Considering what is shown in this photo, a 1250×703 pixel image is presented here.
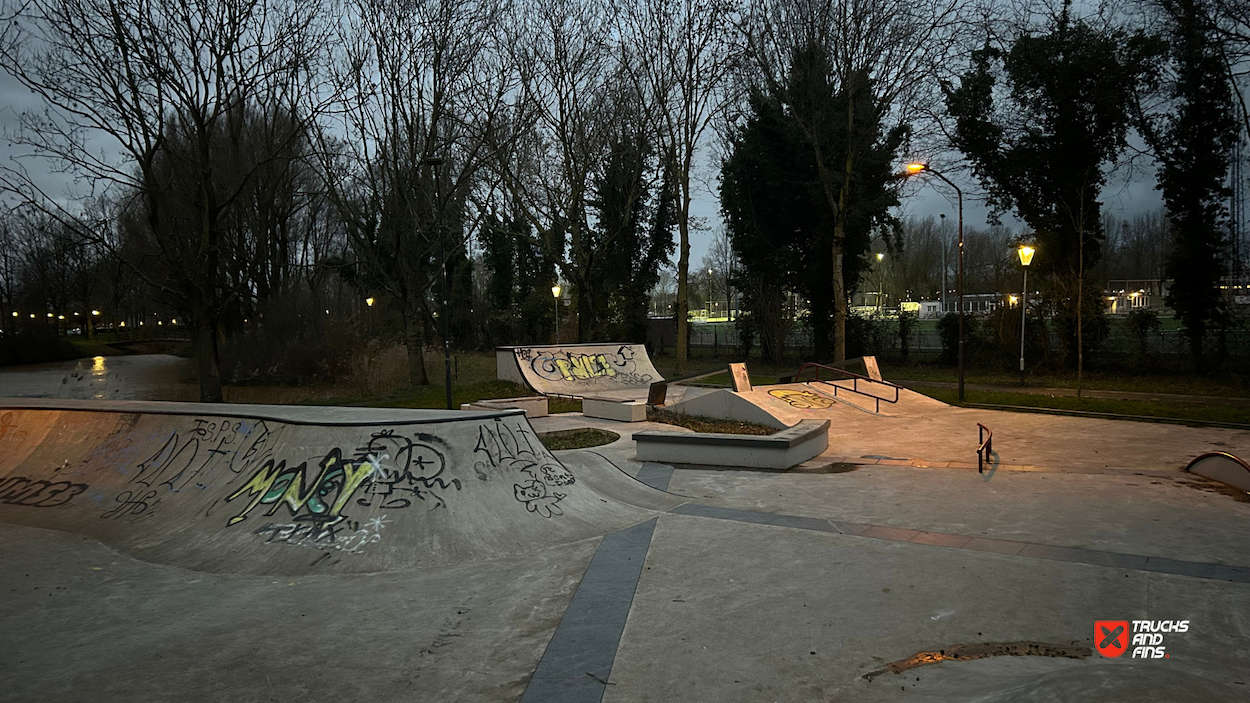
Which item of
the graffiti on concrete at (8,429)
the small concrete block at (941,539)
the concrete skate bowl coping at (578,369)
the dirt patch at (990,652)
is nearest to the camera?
the dirt patch at (990,652)

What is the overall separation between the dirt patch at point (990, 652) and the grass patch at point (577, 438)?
796 cm

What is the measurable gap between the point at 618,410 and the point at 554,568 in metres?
9.54

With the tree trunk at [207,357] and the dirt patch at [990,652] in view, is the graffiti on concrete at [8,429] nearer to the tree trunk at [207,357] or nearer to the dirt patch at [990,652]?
the tree trunk at [207,357]

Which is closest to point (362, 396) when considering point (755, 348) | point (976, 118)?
point (755, 348)

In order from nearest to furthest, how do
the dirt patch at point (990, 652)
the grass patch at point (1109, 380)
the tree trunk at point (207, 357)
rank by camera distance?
the dirt patch at point (990, 652)
the tree trunk at point (207, 357)
the grass patch at point (1109, 380)

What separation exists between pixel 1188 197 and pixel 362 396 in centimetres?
2830

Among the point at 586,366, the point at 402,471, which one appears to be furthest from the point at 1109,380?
the point at 402,471

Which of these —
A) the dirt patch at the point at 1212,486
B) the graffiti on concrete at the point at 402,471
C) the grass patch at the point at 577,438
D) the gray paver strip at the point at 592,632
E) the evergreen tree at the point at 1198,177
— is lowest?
the dirt patch at the point at 1212,486

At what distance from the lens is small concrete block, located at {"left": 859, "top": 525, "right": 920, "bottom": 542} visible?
6.67m

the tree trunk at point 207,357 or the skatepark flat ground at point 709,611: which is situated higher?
the tree trunk at point 207,357

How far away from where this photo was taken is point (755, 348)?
34562 millimetres

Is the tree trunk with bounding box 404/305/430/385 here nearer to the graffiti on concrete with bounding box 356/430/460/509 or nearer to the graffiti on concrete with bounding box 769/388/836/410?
the graffiti on concrete with bounding box 769/388/836/410

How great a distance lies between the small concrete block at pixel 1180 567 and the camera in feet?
18.2

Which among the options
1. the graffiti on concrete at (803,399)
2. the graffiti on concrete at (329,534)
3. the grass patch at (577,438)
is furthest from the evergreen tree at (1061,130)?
the graffiti on concrete at (329,534)
